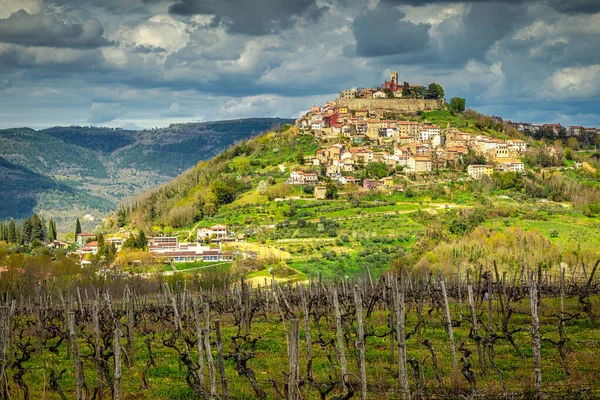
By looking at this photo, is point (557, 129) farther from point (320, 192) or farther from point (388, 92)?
point (320, 192)

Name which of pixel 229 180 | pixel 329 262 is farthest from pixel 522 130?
pixel 329 262

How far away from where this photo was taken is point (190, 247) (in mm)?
92188

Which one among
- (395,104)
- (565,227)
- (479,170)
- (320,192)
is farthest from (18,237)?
(395,104)

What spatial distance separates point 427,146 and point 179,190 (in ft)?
157

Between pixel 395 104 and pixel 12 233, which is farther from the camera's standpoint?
pixel 395 104

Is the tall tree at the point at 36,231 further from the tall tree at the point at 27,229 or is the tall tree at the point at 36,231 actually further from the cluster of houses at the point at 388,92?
the cluster of houses at the point at 388,92

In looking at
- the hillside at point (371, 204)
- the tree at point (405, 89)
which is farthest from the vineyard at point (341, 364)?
the tree at point (405, 89)

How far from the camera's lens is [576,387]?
1512cm

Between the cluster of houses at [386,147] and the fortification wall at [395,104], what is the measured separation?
3.05m

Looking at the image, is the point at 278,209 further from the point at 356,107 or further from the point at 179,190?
the point at 356,107

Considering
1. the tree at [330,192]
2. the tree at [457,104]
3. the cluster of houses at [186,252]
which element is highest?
the tree at [457,104]

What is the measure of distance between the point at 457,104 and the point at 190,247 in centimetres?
9460

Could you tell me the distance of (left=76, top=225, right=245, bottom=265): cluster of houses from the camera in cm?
8525

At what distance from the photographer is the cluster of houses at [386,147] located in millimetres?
124250
